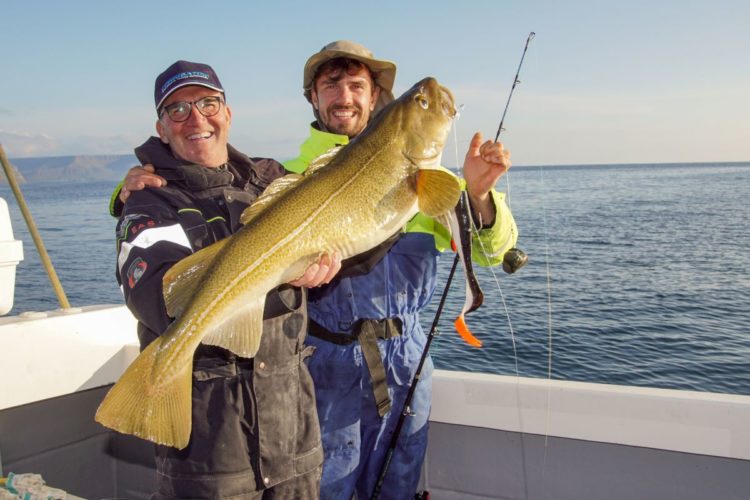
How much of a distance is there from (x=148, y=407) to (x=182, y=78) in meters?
1.72

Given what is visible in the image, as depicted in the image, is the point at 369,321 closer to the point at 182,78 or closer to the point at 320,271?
the point at 320,271

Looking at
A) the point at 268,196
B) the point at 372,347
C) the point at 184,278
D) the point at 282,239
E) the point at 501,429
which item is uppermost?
the point at 268,196

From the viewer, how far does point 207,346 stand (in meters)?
2.95

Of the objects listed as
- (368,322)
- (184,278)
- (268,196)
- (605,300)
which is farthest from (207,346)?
(605,300)

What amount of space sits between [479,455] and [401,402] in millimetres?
942

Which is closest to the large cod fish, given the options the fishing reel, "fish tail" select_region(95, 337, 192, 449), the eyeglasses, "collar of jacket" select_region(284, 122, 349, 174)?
"fish tail" select_region(95, 337, 192, 449)

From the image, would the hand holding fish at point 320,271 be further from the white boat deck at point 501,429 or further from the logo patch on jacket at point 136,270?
the white boat deck at point 501,429

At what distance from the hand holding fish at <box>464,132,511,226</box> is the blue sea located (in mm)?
737

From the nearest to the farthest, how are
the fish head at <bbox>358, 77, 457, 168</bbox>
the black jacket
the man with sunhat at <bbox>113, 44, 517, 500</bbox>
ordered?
the black jacket < the fish head at <bbox>358, 77, 457, 168</bbox> < the man with sunhat at <bbox>113, 44, 517, 500</bbox>

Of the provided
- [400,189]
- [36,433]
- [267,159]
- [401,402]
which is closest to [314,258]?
[400,189]

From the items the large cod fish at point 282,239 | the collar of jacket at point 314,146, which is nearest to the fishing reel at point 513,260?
the large cod fish at point 282,239

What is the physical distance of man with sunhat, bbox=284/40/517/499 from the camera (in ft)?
11.8

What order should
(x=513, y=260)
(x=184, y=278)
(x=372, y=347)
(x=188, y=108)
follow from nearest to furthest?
(x=184, y=278) < (x=188, y=108) < (x=372, y=347) < (x=513, y=260)

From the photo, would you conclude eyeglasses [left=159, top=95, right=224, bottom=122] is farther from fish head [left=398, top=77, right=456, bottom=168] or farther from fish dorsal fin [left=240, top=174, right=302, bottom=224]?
fish head [left=398, top=77, right=456, bottom=168]
